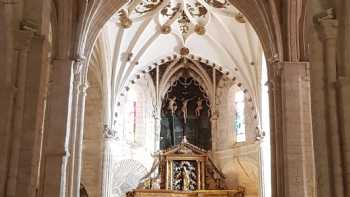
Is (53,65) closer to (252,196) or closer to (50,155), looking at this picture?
(50,155)

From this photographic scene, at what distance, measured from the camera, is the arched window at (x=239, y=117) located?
75.0 ft

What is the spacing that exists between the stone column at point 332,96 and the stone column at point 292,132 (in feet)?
17.4

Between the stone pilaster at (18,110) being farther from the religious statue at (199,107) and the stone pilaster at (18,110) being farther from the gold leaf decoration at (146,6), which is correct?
the religious statue at (199,107)

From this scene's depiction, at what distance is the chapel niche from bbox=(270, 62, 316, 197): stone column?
940 cm

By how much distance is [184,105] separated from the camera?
79.9 ft

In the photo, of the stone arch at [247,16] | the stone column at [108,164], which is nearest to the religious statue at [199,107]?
the stone column at [108,164]

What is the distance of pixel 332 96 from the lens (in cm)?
857

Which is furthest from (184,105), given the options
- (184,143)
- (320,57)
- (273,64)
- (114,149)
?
(320,57)

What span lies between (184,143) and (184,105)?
2046 mm

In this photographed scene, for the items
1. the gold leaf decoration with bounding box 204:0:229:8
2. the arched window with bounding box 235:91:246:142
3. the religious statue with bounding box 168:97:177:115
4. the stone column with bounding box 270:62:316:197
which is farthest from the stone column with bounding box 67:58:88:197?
the religious statue with bounding box 168:97:177:115

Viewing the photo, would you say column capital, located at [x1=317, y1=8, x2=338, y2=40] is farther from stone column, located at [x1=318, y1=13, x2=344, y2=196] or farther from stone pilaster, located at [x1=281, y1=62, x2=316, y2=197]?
stone pilaster, located at [x1=281, y1=62, x2=316, y2=197]

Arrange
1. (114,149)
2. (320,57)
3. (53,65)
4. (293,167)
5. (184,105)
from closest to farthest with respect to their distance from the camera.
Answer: (320,57) → (293,167) → (53,65) → (114,149) → (184,105)

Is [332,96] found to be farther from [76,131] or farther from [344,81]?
[76,131]

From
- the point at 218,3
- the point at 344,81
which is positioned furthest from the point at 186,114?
the point at 344,81
